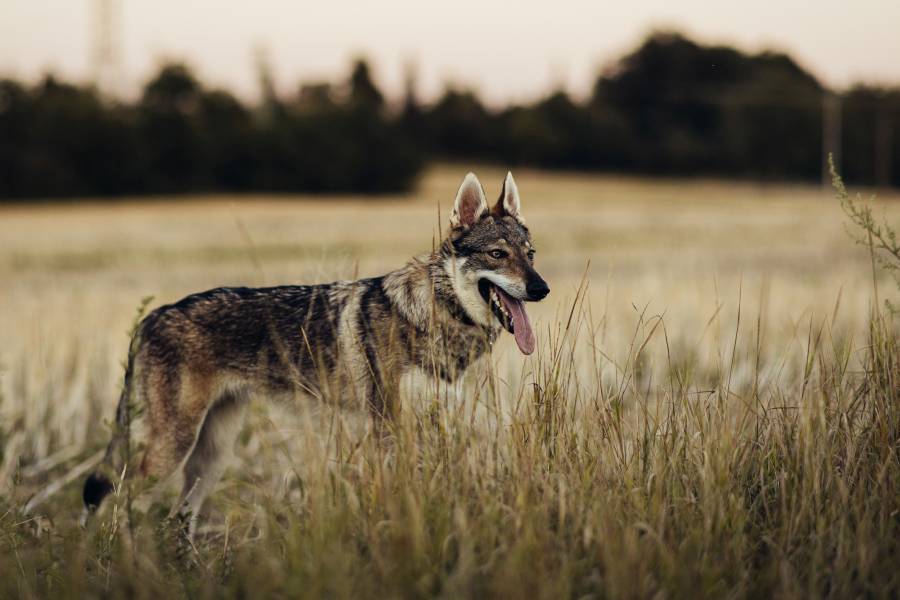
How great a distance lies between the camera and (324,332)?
503cm

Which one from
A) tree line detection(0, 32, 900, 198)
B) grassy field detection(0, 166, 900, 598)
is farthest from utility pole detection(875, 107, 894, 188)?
grassy field detection(0, 166, 900, 598)

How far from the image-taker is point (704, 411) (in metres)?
4.08

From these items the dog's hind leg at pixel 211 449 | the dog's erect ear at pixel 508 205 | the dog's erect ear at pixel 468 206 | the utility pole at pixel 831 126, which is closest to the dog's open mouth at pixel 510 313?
the dog's erect ear at pixel 468 206

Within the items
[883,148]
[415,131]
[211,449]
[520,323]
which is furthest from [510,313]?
[883,148]

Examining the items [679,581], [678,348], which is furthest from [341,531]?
[678,348]

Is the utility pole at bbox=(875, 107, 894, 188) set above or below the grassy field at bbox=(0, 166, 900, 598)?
above

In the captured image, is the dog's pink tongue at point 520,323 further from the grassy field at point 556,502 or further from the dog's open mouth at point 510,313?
the grassy field at point 556,502

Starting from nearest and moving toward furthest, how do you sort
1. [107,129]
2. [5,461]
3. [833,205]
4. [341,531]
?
[341,531] → [5,461] → [833,205] → [107,129]

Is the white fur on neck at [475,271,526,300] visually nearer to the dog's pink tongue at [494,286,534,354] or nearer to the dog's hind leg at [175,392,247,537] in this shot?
the dog's pink tongue at [494,286,534,354]

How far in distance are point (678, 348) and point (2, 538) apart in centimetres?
688

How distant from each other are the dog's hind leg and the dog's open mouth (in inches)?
66.8

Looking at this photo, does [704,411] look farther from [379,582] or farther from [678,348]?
[678,348]

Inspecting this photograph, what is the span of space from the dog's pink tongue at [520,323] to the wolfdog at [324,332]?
14 mm

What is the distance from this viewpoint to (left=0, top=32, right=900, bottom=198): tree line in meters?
56.2
